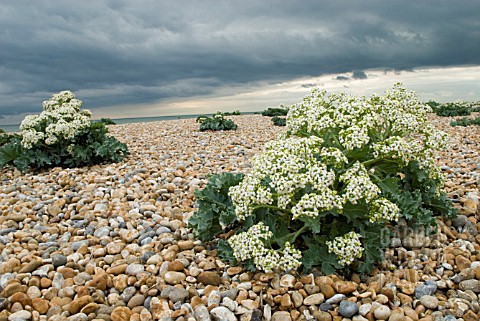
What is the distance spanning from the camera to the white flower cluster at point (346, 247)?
116 inches

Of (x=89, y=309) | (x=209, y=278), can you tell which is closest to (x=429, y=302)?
(x=209, y=278)

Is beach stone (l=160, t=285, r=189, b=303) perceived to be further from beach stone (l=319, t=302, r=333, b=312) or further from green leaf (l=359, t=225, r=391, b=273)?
green leaf (l=359, t=225, r=391, b=273)

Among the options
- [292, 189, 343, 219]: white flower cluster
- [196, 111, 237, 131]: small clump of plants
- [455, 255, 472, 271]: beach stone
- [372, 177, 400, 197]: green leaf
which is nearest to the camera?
[292, 189, 343, 219]: white flower cluster

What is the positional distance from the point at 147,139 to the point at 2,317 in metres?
6.79

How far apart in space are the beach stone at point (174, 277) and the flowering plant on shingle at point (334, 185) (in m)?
0.43

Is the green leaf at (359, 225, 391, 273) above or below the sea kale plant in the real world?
below

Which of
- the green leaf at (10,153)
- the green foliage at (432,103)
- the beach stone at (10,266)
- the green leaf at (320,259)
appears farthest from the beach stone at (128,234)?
the green foliage at (432,103)

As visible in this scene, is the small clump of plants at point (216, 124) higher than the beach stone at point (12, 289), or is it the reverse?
the small clump of plants at point (216, 124)

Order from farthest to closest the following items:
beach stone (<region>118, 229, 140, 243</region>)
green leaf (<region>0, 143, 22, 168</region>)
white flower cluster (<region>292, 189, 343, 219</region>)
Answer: green leaf (<region>0, 143, 22, 168</region>)
beach stone (<region>118, 229, 140, 243</region>)
white flower cluster (<region>292, 189, 343, 219</region>)

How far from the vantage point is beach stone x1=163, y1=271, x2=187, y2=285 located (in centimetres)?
311

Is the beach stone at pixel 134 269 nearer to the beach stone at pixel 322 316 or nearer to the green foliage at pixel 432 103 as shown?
the beach stone at pixel 322 316

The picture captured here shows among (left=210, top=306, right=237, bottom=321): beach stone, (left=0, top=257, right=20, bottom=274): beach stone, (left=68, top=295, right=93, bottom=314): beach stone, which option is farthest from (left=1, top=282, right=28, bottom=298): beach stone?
(left=210, top=306, right=237, bottom=321): beach stone

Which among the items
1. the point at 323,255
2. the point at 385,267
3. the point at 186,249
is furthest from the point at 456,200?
the point at 186,249

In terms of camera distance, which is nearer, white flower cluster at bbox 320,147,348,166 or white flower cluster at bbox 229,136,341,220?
white flower cluster at bbox 229,136,341,220
